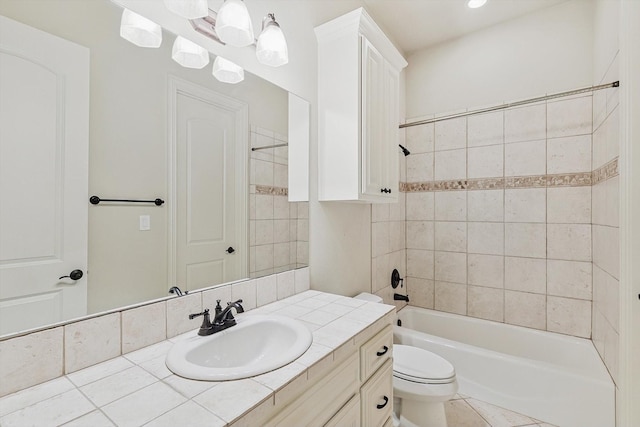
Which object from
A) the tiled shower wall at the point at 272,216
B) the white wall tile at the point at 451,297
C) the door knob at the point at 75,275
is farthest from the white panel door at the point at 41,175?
the white wall tile at the point at 451,297

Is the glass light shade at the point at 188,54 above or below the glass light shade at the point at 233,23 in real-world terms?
below

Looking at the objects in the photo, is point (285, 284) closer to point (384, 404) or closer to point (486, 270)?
point (384, 404)

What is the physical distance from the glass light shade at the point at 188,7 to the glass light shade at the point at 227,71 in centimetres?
19

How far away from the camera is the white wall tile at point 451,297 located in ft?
8.05

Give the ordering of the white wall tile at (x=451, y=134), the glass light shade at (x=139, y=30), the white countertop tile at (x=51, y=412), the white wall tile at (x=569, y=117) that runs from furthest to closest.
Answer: the white wall tile at (x=451, y=134) → the white wall tile at (x=569, y=117) → the glass light shade at (x=139, y=30) → the white countertop tile at (x=51, y=412)

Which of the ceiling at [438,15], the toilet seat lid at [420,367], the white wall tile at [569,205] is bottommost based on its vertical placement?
the toilet seat lid at [420,367]

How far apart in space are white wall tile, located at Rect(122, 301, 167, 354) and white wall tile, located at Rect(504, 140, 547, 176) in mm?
2508

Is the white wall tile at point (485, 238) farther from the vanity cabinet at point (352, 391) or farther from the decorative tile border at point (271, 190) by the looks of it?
the decorative tile border at point (271, 190)

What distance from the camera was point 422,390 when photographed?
146 cm

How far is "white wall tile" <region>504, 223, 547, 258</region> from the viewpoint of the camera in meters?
2.15

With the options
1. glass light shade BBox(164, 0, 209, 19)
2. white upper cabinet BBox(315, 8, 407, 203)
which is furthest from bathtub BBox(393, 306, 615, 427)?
glass light shade BBox(164, 0, 209, 19)

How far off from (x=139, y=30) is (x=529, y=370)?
8.26 ft

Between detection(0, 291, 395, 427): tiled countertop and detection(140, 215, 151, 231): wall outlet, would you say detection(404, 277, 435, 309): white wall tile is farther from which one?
detection(140, 215, 151, 231): wall outlet

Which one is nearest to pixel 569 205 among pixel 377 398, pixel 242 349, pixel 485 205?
pixel 485 205
